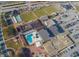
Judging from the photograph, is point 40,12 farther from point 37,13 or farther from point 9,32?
point 9,32

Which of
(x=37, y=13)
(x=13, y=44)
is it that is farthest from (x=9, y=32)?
(x=37, y=13)

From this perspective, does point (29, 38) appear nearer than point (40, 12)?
Yes

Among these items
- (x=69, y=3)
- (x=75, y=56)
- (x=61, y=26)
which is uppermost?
(x=69, y=3)

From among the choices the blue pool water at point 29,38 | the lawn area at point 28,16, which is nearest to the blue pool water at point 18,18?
the lawn area at point 28,16

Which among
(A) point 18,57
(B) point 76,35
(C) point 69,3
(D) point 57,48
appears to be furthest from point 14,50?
(C) point 69,3

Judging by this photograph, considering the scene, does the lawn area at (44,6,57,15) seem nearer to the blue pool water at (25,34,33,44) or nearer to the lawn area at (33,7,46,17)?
the lawn area at (33,7,46,17)

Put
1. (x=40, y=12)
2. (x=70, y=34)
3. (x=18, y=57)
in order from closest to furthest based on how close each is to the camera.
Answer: (x=18, y=57) → (x=70, y=34) → (x=40, y=12)

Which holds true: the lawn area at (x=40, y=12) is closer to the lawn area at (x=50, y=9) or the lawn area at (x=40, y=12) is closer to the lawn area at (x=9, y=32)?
the lawn area at (x=50, y=9)

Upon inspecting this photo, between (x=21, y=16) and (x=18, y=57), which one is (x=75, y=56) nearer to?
(x=18, y=57)
